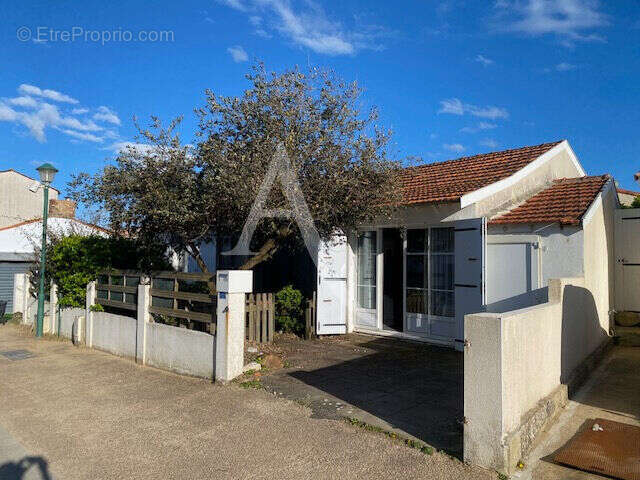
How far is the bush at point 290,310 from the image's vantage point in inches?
378

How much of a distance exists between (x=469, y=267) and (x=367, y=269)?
2.67 metres

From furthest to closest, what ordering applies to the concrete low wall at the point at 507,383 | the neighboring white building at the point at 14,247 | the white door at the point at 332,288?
the neighboring white building at the point at 14,247 → the white door at the point at 332,288 → the concrete low wall at the point at 507,383

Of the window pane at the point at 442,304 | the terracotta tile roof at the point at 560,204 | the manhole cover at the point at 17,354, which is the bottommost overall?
the manhole cover at the point at 17,354

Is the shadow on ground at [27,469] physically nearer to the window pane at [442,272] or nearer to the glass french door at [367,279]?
the glass french door at [367,279]

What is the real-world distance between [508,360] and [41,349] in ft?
31.5

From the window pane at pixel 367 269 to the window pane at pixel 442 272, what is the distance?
1.42 m

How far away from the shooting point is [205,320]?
6.84m

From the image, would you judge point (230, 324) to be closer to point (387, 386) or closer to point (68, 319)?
point (387, 386)

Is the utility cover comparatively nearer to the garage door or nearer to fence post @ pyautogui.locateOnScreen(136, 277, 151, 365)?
fence post @ pyautogui.locateOnScreen(136, 277, 151, 365)

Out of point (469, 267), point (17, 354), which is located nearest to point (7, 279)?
point (17, 354)

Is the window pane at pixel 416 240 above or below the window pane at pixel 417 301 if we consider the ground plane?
above

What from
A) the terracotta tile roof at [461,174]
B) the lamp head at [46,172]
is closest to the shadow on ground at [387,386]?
the terracotta tile roof at [461,174]

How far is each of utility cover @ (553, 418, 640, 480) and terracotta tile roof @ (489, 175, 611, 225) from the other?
12.4 feet

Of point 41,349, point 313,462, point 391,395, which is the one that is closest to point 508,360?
point 313,462
